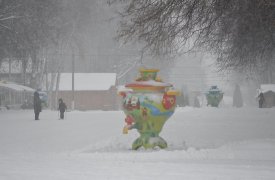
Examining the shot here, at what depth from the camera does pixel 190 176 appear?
8531mm

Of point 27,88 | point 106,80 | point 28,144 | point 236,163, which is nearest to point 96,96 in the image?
point 106,80

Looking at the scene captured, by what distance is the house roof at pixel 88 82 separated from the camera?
60781mm

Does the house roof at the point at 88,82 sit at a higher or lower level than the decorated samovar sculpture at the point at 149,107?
higher

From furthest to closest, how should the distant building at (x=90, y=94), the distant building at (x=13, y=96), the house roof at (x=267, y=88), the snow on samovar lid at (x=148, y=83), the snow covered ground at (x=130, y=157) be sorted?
the distant building at (x=90, y=94)
the house roof at (x=267, y=88)
the distant building at (x=13, y=96)
the snow on samovar lid at (x=148, y=83)
the snow covered ground at (x=130, y=157)

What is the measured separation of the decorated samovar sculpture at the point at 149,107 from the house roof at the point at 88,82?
4749 centimetres

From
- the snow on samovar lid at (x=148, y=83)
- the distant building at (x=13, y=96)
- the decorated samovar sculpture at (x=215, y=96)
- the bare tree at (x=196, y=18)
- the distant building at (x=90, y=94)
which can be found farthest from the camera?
the distant building at (x=90, y=94)

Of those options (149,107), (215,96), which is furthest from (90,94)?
(149,107)

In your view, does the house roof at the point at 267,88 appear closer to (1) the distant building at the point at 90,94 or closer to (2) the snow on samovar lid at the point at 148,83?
(1) the distant building at the point at 90,94

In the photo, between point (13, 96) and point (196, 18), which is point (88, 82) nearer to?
point (13, 96)

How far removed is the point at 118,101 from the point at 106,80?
4.18 m

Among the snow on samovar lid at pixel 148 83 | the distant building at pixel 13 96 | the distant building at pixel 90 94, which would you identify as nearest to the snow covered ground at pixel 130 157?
the snow on samovar lid at pixel 148 83

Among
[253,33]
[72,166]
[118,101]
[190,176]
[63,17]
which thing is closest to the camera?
[190,176]

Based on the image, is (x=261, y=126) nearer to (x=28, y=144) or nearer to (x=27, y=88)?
(x=28, y=144)

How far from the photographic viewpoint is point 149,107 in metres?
13.0
